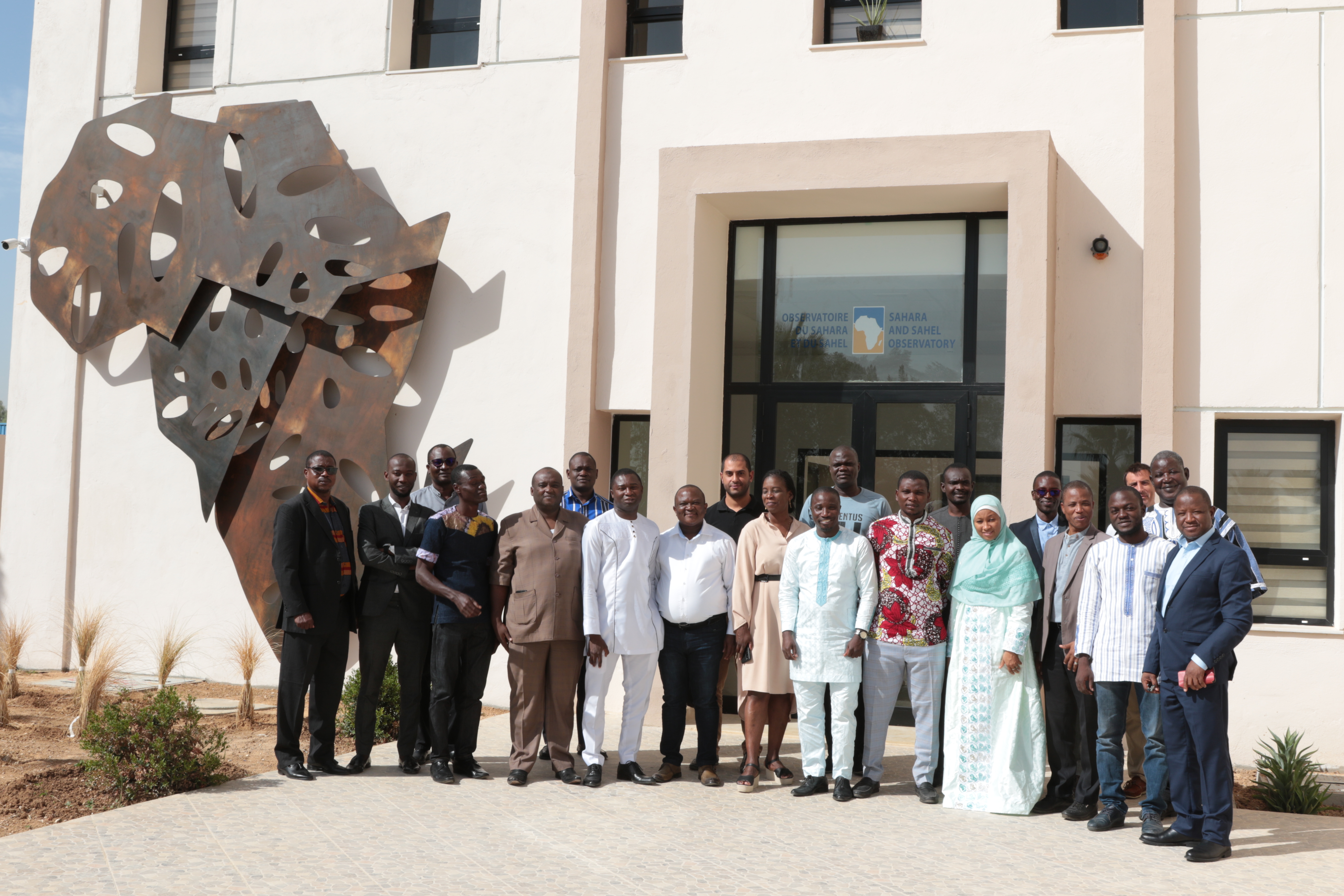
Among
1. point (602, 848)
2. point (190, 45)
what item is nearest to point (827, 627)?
point (602, 848)

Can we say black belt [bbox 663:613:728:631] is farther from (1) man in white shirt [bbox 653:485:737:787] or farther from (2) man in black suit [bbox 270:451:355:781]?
(2) man in black suit [bbox 270:451:355:781]

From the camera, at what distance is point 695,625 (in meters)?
6.78

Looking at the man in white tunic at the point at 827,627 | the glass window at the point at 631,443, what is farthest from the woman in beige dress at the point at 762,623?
the glass window at the point at 631,443

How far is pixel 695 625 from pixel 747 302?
12.8 ft

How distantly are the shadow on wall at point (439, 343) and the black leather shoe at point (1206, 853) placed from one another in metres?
6.52

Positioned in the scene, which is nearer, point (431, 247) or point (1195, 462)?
point (1195, 462)

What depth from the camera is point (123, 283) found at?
10.9 meters

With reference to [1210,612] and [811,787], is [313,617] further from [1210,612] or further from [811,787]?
[1210,612]

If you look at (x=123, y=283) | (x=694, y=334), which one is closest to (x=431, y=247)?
(x=694, y=334)

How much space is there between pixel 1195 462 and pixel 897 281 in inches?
106

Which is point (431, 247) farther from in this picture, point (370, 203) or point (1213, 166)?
point (1213, 166)

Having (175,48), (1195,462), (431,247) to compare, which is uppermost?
(175,48)

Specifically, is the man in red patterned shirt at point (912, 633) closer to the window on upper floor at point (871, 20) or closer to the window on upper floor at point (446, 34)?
the window on upper floor at point (871, 20)

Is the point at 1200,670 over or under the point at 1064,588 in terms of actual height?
under
